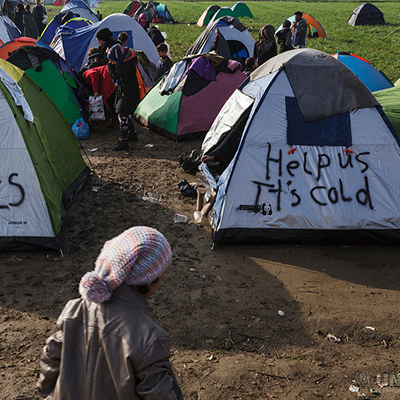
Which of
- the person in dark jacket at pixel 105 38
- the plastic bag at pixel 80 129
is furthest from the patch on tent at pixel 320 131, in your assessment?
the plastic bag at pixel 80 129

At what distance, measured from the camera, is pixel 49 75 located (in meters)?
9.15

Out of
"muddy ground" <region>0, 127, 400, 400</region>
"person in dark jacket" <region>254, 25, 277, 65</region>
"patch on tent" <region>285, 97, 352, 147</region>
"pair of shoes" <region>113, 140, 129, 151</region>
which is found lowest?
"muddy ground" <region>0, 127, 400, 400</region>

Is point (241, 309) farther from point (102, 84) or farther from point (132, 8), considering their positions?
point (132, 8)

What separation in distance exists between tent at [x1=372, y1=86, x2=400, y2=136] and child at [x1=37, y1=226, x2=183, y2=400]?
6.23m

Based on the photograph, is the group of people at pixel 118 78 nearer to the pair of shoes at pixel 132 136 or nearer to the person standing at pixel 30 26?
the pair of shoes at pixel 132 136

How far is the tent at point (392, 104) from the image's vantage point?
23.4 ft

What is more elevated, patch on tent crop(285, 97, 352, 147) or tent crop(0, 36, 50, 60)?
tent crop(0, 36, 50, 60)

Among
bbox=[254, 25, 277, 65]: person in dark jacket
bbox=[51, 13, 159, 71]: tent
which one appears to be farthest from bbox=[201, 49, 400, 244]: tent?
bbox=[51, 13, 159, 71]: tent

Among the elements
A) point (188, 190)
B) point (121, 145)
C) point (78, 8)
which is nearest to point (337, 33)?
point (78, 8)

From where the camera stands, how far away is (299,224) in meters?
5.57

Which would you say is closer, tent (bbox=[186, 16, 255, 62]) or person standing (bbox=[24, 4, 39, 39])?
tent (bbox=[186, 16, 255, 62])

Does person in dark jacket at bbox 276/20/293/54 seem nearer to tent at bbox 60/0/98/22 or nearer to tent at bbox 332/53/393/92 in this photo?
tent at bbox 332/53/393/92

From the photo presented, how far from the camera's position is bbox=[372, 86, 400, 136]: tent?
714 cm

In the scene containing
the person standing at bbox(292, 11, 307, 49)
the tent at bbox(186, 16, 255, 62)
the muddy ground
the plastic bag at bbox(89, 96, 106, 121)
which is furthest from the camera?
the person standing at bbox(292, 11, 307, 49)
